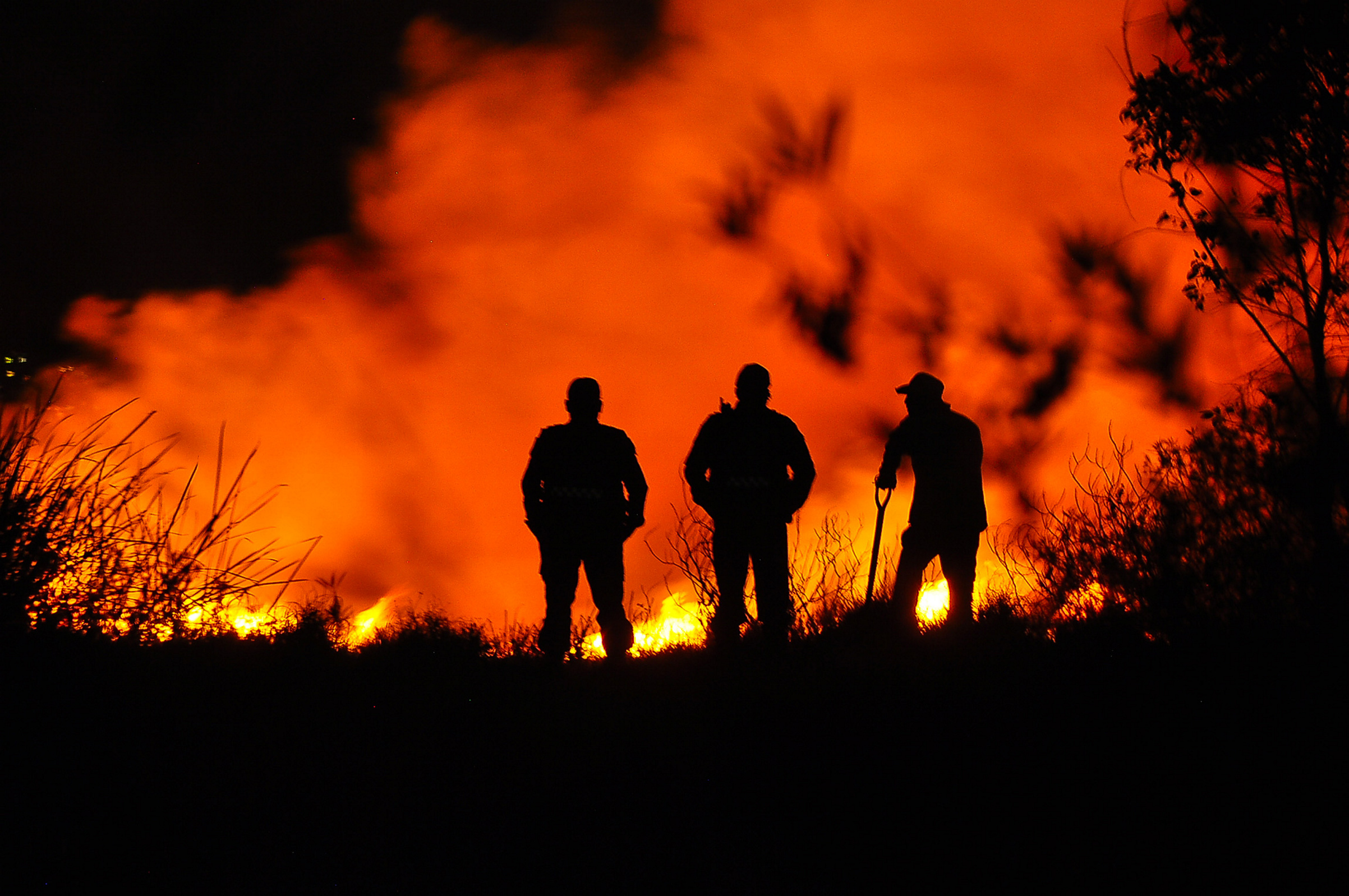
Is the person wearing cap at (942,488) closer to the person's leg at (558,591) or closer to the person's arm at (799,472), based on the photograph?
the person's arm at (799,472)

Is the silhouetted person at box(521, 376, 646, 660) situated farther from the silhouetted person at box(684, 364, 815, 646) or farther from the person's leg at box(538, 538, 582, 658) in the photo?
the silhouetted person at box(684, 364, 815, 646)

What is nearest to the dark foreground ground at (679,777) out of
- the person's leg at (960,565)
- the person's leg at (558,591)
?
the person's leg at (558,591)

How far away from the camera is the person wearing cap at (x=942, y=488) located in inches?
219

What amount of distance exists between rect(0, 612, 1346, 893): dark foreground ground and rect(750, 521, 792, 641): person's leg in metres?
1.00

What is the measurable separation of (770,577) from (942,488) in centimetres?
141

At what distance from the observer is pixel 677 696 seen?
12.8 ft

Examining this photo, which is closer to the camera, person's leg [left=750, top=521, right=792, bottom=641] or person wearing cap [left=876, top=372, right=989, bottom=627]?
person's leg [left=750, top=521, right=792, bottom=641]

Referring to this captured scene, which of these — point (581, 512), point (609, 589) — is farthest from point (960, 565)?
point (581, 512)

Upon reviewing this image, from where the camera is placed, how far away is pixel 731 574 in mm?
5289

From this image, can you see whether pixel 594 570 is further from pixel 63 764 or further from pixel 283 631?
pixel 63 764

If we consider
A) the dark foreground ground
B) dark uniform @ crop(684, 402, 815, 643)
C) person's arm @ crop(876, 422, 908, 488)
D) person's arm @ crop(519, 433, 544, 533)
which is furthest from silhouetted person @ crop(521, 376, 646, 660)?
person's arm @ crop(876, 422, 908, 488)

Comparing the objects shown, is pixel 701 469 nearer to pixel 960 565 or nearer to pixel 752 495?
pixel 752 495

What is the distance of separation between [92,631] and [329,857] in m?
2.55

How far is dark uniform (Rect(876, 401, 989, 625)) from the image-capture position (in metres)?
5.57
